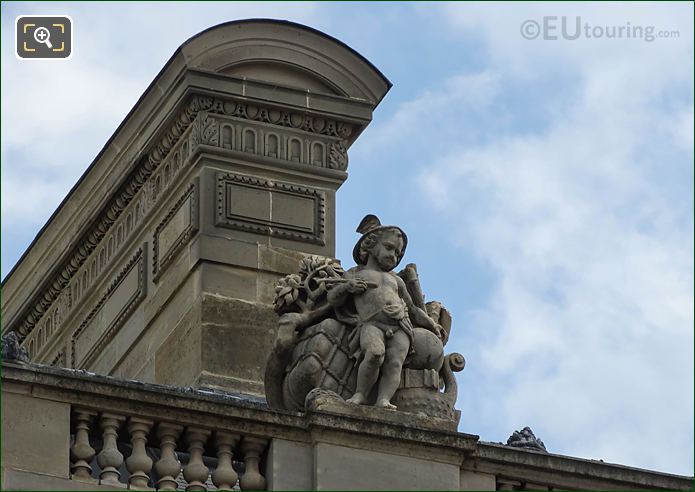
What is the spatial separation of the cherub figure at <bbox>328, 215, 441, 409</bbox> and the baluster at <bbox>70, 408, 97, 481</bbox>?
2.20 meters

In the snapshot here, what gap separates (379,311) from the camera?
2630 cm

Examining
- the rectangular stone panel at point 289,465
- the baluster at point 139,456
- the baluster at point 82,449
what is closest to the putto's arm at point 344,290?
the rectangular stone panel at point 289,465

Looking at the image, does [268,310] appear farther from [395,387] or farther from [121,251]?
[395,387]

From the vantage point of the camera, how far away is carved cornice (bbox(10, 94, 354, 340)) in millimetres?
33906

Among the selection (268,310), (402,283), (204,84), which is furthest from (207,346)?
(402,283)

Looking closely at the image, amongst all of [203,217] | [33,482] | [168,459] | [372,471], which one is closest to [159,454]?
[168,459]

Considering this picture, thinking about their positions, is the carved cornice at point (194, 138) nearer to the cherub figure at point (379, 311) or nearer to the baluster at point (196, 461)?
the cherub figure at point (379, 311)

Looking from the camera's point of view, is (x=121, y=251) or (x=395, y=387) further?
(x=121, y=251)

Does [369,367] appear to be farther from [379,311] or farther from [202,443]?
[202,443]

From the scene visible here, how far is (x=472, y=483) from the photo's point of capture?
83.9 ft

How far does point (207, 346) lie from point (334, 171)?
2840 mm

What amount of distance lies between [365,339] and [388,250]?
3.49 ft

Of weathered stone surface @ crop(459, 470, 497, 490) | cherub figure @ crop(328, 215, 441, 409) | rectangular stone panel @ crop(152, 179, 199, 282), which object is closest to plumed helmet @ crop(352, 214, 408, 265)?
cherub figure @ crop(328, 215, 441, 409)

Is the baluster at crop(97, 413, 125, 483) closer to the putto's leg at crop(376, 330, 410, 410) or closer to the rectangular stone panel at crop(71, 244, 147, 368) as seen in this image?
the putto's leg at crop(376, 330, 410, 410)
